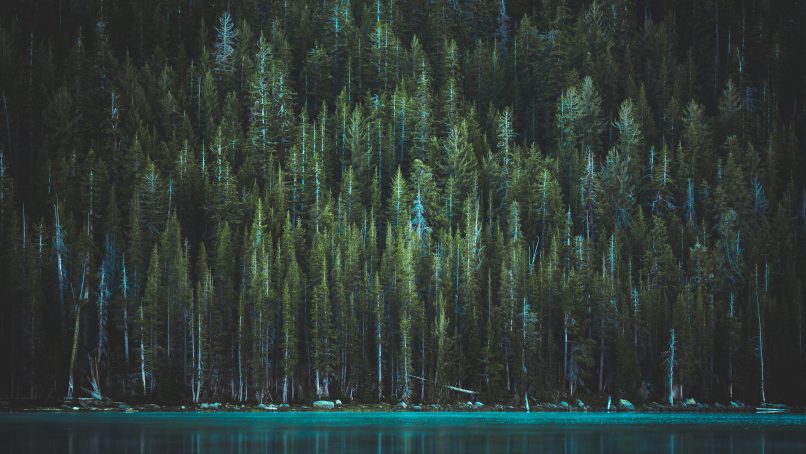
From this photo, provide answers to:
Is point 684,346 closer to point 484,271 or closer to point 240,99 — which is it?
point 484,271

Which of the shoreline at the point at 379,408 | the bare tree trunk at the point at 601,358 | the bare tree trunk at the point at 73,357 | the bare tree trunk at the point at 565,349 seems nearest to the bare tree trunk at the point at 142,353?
the shoreline at the point at 379,408

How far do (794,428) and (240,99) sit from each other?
9547cm

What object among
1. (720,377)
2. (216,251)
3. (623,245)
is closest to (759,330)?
(720,377)

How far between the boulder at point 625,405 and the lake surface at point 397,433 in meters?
6.61

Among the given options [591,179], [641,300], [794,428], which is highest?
[591,179]

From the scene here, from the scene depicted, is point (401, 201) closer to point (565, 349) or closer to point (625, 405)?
point (565, 349)

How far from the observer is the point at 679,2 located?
595ft

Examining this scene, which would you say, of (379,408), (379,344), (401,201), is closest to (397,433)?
(379,408)

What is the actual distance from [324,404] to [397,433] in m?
33.2

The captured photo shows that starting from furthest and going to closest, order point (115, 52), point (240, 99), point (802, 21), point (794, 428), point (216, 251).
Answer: point (802, 21) → point (115, 52) → point (240, 99) → point (216, 251) → point (794, 428)

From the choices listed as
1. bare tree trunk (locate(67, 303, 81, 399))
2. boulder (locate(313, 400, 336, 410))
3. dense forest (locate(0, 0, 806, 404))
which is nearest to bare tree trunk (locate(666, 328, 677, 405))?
dense forest (locate(0, 0, 806, 404))

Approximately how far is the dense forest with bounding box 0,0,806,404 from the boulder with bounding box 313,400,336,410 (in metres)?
2.12

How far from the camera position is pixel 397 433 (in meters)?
67.9

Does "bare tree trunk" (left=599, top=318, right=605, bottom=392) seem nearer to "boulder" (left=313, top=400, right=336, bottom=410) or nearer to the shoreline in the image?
the shoreline
